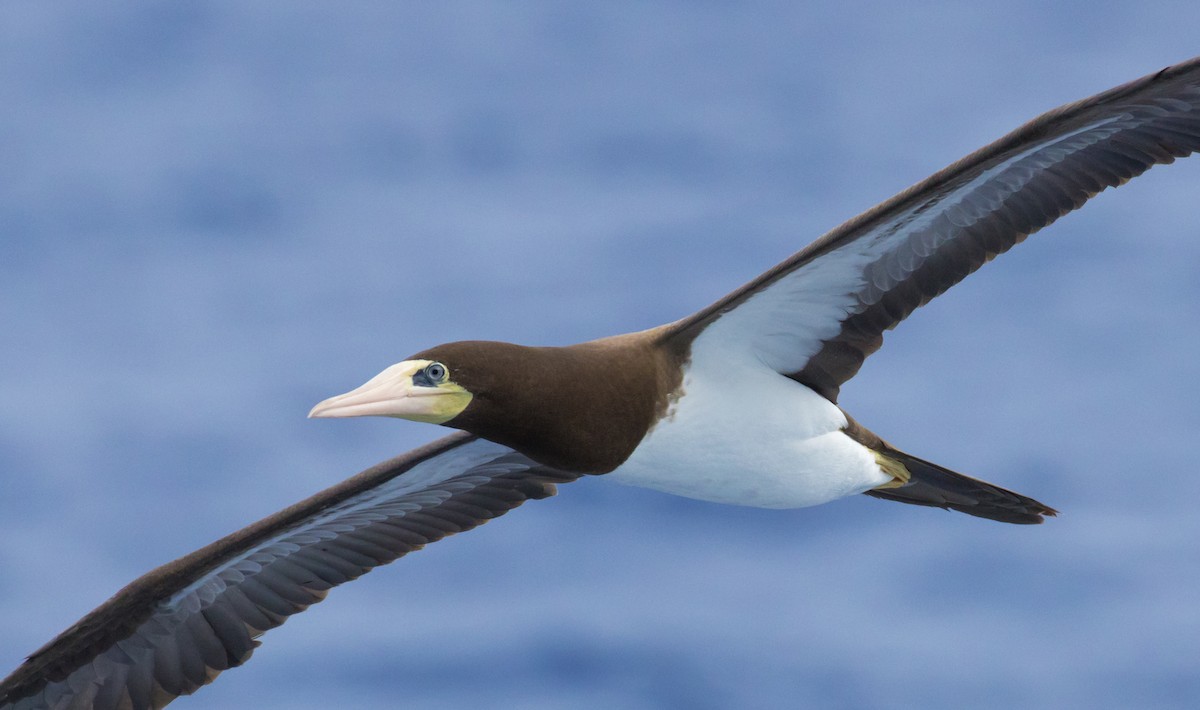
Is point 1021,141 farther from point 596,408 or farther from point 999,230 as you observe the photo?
point 596,408

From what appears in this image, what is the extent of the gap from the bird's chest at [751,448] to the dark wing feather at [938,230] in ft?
0.97

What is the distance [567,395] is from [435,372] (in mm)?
955

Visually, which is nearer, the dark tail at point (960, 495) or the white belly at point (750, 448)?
the white belly at point (750, 448)

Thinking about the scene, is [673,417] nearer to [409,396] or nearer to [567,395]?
[567,395]

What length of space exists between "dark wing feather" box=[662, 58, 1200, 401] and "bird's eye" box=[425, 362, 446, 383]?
1850 mm

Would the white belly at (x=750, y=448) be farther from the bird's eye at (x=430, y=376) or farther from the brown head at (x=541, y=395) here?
the bird's eye at (x=430, y=376)

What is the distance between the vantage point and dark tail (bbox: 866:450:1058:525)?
553 inches

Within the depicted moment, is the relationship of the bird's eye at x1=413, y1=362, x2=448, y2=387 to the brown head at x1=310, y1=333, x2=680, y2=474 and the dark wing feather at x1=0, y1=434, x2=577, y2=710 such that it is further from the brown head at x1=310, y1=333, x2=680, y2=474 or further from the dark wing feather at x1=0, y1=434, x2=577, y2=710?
the dark wing feather at x1=0, y1=434, x2=577, y2=710

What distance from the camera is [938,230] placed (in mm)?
13195

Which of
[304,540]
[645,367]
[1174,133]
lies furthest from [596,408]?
[1174,133]

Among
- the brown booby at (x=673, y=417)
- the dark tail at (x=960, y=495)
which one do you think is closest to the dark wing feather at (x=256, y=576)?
the brown booby at (x=673, y=417)

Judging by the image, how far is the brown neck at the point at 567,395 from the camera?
11930 mm

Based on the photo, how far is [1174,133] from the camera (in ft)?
40.9

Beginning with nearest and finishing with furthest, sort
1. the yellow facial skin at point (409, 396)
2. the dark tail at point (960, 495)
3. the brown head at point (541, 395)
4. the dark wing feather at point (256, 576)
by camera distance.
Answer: the yellow facial skin at point (409, 396), the brown head at point (541, 395), the dark wing feather at point (256, 576), the dark tail at point (960, 495)
